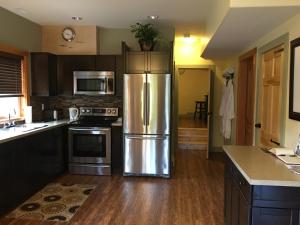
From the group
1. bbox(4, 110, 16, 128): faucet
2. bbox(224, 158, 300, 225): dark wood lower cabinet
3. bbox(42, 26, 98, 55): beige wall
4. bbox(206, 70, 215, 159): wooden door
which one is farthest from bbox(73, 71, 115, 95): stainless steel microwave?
bbox(224, 158, 300, 225): dark wood lower cabinet

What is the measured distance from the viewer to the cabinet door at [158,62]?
476 centimetres

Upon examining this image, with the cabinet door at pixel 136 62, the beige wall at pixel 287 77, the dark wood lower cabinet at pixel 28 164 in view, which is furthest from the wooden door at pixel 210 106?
the dark wood lower cabinet at pixel 28 164

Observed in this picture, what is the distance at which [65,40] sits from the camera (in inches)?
208

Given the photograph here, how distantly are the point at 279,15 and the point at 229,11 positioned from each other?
56cm

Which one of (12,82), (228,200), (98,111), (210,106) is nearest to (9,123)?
(12,82)

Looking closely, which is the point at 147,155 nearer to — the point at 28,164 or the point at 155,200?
the point at 155,200

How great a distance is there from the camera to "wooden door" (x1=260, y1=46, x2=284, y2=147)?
10.4 ft

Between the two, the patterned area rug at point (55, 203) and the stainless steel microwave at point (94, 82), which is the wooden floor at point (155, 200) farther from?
the stainless steel microwave at point (94, 82)

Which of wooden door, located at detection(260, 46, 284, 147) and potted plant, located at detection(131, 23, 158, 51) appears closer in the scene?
wooden door, located at detection(260, 46, 284, 147)

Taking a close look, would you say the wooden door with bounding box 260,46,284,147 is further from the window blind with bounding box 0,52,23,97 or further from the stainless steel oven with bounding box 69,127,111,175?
the window blind with bounding box 0,52,23,97

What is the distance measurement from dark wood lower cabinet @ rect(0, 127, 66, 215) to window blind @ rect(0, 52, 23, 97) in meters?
0.87

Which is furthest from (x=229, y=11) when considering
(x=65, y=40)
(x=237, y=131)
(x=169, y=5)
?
(x=65, y=40)

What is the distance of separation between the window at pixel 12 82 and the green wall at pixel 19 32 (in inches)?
5.6

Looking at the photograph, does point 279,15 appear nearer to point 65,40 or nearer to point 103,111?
point 103,111
